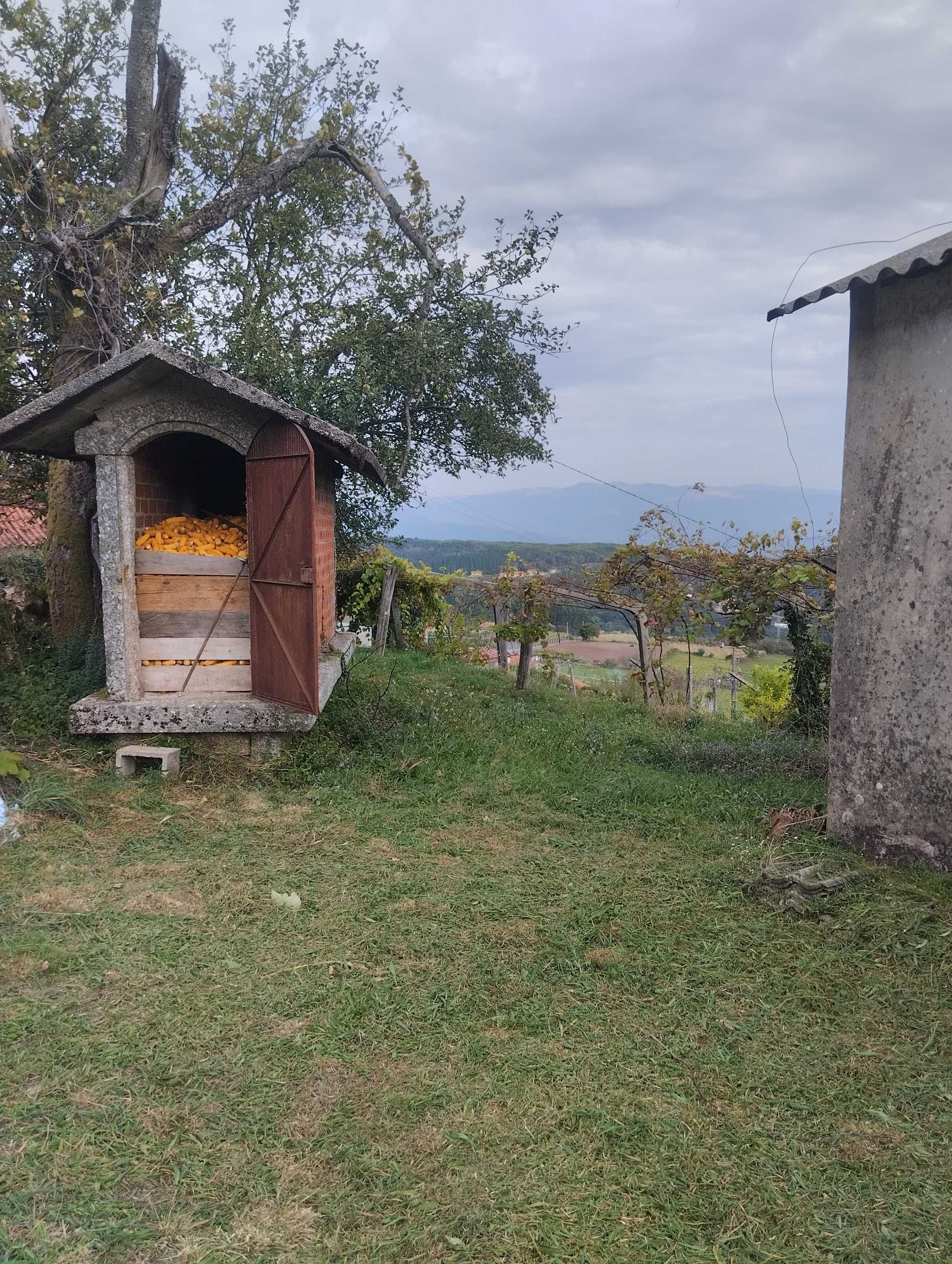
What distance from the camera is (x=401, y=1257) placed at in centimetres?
253

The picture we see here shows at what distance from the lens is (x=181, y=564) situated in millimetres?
7500

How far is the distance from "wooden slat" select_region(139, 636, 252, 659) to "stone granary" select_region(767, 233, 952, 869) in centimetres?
502

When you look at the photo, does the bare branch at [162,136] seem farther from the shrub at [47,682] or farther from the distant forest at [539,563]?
the distant forest at [539,563]

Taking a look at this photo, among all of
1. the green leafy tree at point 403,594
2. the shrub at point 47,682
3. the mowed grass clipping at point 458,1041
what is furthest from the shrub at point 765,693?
the shrub at point 47,682

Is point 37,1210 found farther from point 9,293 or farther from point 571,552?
point 571,552

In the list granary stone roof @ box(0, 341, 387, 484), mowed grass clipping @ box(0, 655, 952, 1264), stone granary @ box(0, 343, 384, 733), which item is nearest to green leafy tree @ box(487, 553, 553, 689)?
stone granary @ box(0, 343, 384, 733)

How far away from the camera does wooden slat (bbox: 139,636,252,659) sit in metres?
7.54

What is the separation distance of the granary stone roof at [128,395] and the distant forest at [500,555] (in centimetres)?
606

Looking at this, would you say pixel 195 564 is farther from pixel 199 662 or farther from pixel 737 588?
pixel 737 588

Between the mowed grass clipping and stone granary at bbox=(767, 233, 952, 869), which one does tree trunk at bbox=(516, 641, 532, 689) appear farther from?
stone granary at bbox=(767, 233, 952, 869)

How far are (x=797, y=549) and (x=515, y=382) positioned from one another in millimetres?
5153

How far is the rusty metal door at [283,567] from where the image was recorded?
6797 millimetres

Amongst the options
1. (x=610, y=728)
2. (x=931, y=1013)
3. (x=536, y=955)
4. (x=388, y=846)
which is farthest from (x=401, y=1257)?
(x=610, y=728)

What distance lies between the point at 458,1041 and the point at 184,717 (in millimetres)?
4505
